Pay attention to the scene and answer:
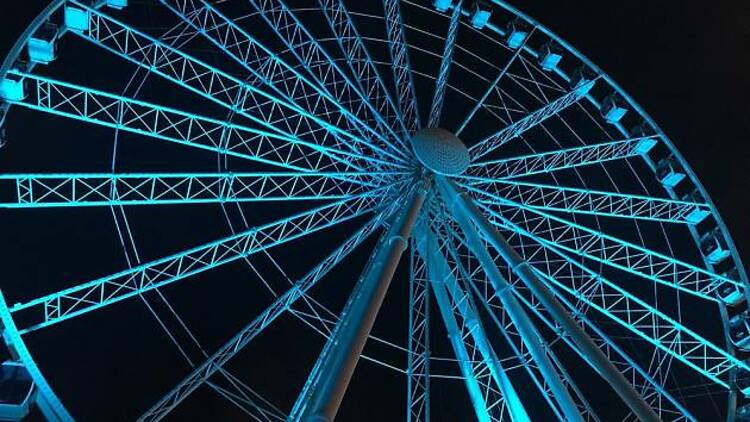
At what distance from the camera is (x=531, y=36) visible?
25.2m

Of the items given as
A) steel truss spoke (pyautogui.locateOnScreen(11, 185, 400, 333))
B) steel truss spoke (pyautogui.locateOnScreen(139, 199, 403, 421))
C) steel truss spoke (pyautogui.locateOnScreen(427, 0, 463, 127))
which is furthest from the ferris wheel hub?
steel truss spoke (pyautogui.locateOnScreen(11, 185, 400, 333))

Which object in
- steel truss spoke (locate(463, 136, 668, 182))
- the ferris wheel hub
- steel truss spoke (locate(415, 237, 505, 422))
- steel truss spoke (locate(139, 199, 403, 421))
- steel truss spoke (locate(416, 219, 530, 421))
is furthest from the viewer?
steel truss spoke (locate(463, 136, 668, 182))

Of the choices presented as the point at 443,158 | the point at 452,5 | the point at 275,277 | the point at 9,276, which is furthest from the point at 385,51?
the point at 9,276

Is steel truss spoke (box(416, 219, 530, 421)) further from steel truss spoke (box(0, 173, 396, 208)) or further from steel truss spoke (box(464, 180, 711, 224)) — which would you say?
steel truss spoke (box(0, 173, 396, 208))

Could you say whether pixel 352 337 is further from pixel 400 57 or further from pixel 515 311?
pixel 400 57

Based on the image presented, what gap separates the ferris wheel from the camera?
1662 centimetres

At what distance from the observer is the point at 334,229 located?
31906 mm

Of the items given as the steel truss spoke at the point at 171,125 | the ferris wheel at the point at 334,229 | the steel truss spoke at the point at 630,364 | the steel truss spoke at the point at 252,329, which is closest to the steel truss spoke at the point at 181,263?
the ferris wheel at the point at 334,229

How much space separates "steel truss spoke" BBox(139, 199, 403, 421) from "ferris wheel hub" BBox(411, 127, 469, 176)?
5.08ft

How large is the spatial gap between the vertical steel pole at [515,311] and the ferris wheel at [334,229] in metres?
0.07

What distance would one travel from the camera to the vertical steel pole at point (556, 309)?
483 inches

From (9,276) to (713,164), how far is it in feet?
93.4

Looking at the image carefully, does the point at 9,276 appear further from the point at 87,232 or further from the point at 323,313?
the point at 323,313

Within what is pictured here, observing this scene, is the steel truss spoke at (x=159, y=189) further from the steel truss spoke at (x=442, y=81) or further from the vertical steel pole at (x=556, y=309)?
the vertical steel pole at (x=556, y=309)
